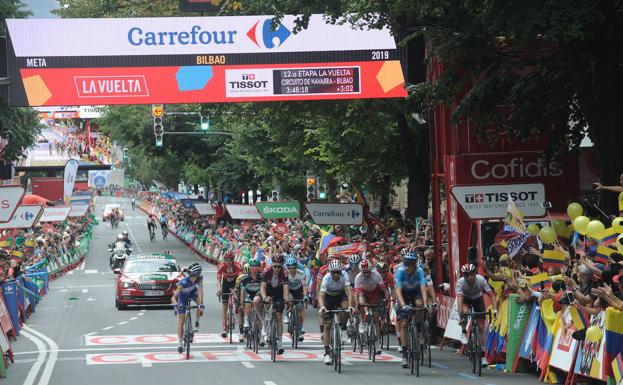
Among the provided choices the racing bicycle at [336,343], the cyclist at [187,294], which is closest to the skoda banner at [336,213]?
the cyclist at [187,294]

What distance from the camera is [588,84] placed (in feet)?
63.0

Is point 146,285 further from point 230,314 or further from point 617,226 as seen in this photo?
point 617,226

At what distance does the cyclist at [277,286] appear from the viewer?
2053 cm

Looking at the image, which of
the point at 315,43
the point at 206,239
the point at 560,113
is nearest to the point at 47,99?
the point at 315,43

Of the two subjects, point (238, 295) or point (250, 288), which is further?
Result: point (238, 295)

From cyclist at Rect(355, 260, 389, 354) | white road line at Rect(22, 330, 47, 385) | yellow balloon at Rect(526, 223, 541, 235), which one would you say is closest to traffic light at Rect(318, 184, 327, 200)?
white road line at Rect(22, 330, 47, 385)

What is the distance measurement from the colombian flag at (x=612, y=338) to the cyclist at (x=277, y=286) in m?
7.32

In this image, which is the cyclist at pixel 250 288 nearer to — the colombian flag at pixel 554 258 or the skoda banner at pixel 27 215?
the colombian flag at pixel 554 258

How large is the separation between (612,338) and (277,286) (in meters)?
7.79

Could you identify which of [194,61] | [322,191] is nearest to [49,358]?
[194,61]

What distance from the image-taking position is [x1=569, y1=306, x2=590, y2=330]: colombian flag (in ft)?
50.3

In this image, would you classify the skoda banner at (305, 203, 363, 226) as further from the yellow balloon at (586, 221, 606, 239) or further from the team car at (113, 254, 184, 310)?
the yellow balloon at (586, 221, 606, 239)

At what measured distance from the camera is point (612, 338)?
1416 cm

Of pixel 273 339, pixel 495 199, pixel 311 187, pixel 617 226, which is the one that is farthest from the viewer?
pixel 311 187
